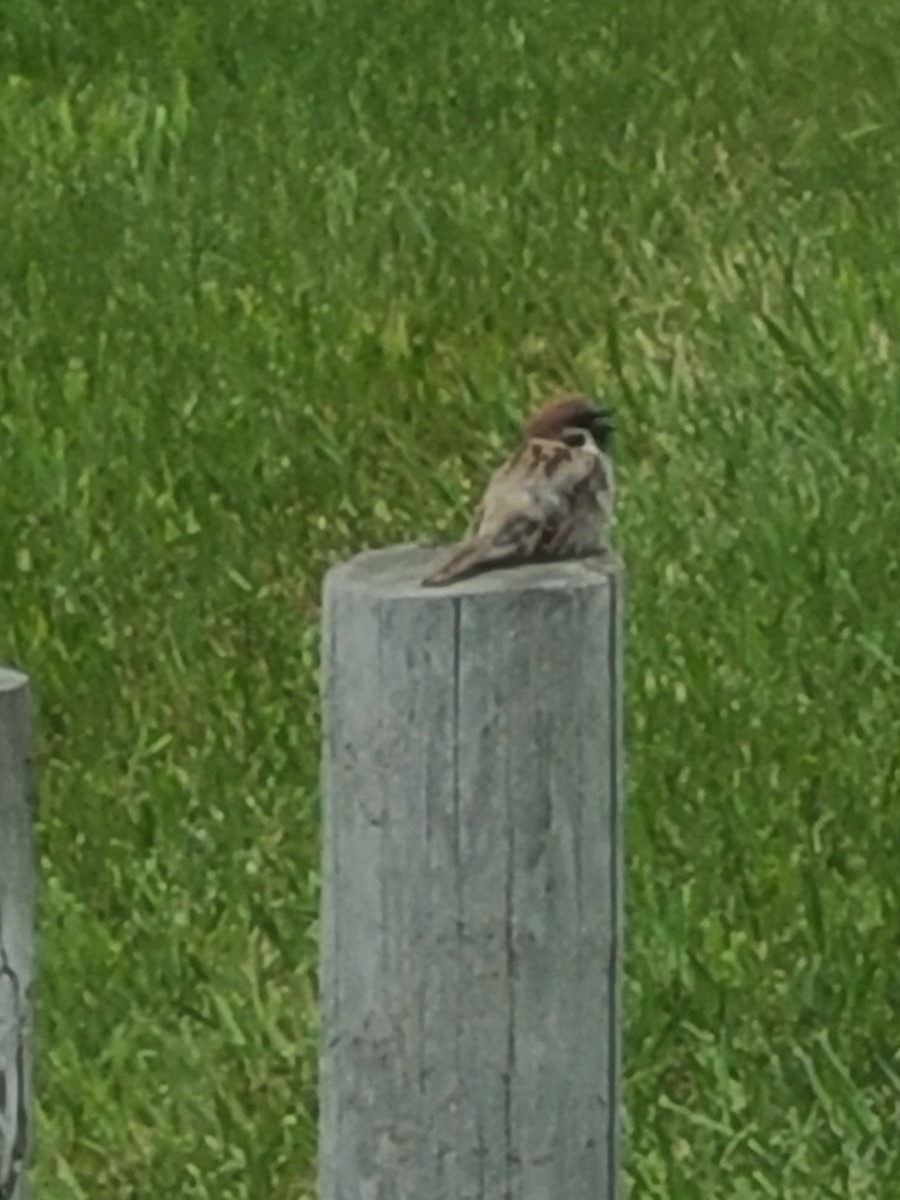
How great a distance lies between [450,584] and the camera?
233cm

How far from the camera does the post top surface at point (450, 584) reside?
2.30 metres

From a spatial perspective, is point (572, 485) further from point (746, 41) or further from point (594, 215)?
point (746, 41)

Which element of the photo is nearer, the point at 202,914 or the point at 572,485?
the point at 572,485

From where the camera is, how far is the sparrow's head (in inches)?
110

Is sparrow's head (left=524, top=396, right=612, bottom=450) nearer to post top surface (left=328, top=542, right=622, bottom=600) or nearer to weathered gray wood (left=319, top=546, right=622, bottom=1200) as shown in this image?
post top surface (left=328, top=542, right=622, bottom=600)

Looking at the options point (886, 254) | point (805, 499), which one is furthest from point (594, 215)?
point (805, 499)

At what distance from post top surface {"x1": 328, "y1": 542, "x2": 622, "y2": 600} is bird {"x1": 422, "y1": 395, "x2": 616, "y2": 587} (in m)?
0.01

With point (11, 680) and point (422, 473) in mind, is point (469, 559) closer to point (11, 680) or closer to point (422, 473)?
point (11, 680)

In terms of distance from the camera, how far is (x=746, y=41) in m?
9.71

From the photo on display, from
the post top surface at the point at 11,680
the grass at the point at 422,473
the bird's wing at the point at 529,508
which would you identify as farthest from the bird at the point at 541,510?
the grass at the point at 422,473

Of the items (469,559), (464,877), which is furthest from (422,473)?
(464,877)

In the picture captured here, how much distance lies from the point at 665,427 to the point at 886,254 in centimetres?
110

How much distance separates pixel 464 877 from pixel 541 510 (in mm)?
327

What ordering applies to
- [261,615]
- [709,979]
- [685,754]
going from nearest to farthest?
1. [709,979]
2. [685,754]
3. [261,615]
